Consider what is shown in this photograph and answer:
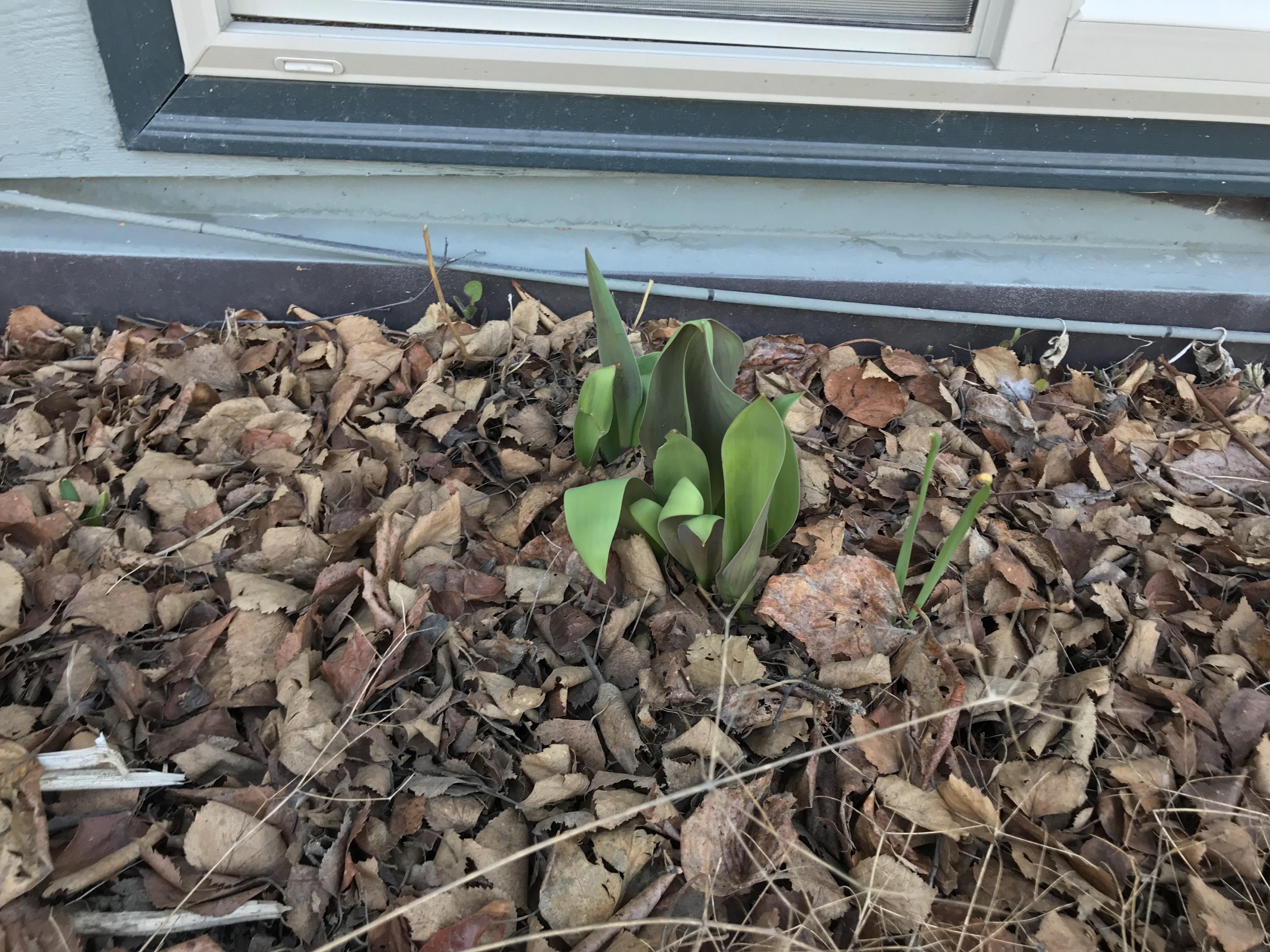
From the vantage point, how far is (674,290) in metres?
1.53

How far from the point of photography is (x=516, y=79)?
1421 millimetres

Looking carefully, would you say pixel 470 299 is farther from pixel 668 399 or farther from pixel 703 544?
pixel 703 544

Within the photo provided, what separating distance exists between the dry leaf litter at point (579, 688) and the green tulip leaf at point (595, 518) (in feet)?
0.64

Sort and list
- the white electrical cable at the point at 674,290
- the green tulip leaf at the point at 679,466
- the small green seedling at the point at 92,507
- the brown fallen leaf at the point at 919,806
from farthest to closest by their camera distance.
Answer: the white electrical cable at the point at 674,290
the small green seedling at the point at 92,507
the green tulip leaf at the point at 679,466
the brown fallen leaf at the point at 919,806

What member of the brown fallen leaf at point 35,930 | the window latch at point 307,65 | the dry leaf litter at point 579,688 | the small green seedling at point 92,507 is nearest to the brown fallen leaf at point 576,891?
the dry leaf litter at point 579,688

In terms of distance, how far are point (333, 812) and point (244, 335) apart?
101 centimetres

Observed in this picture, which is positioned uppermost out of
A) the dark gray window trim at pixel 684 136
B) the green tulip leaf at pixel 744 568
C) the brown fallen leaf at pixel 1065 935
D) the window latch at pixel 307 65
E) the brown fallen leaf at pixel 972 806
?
the window latch at pixel 307 65

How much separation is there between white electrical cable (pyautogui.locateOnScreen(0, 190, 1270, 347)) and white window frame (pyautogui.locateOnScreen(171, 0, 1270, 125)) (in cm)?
29

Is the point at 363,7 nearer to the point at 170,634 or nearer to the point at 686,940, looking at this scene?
the point at 170,634

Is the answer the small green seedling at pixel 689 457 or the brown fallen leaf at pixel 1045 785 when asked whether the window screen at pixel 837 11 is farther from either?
the brown fallen leaf at pixel 1045 785

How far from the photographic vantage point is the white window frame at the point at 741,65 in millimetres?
1363

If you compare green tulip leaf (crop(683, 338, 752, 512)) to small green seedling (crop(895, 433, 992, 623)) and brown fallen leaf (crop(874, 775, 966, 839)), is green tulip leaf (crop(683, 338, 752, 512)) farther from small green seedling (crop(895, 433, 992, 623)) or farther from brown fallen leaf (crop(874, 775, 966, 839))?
brown fallen leaf (crop(874, 775, 966, 839))

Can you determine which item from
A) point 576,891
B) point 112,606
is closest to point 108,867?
point 112,606

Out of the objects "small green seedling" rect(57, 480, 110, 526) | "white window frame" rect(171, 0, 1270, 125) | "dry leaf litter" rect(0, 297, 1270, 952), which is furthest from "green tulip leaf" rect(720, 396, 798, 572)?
"small green seedling" rect(57, 480, 110, 526)
